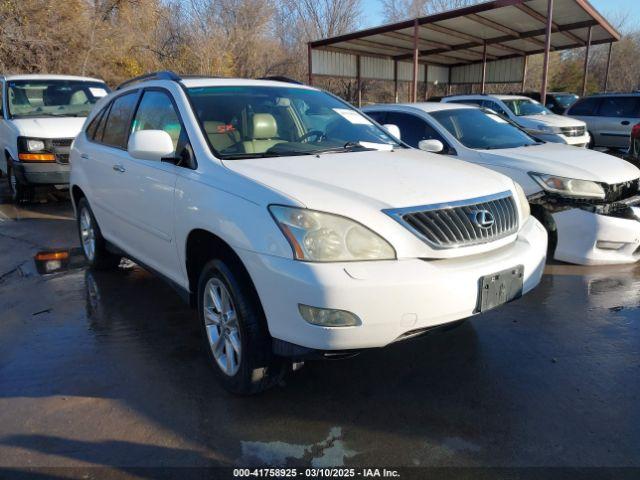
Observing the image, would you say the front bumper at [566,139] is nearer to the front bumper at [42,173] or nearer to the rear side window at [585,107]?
the rear side window at [585,107]

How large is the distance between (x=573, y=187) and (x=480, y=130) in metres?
1.65

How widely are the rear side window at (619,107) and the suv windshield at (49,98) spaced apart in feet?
39.0

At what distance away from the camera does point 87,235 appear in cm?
533

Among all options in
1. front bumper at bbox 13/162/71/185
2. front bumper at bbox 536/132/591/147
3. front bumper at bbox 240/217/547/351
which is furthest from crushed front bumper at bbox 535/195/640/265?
front bumper at bbox 13/162/71/185

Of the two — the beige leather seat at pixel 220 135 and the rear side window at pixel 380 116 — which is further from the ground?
the beige leather seat at pixel 220 135

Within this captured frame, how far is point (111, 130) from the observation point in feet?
15.1

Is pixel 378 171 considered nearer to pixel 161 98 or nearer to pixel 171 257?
pixel 171 257

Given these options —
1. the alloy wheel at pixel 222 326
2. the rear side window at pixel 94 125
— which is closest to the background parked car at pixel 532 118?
the rear side window at pixel 94 125

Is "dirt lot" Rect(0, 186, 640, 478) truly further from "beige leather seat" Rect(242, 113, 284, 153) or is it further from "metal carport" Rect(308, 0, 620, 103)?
"metal carport" Rect(308, 0, 620, 103)

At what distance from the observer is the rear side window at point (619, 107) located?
13094 millimetres

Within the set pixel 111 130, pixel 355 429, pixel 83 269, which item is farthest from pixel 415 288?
pixel 83 269

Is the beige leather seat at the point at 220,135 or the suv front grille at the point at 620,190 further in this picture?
the suv front grille at the point at 620,190

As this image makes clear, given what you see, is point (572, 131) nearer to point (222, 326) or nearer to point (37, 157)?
point (37, 157)

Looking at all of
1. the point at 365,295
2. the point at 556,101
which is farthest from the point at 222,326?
the point at 556,101
